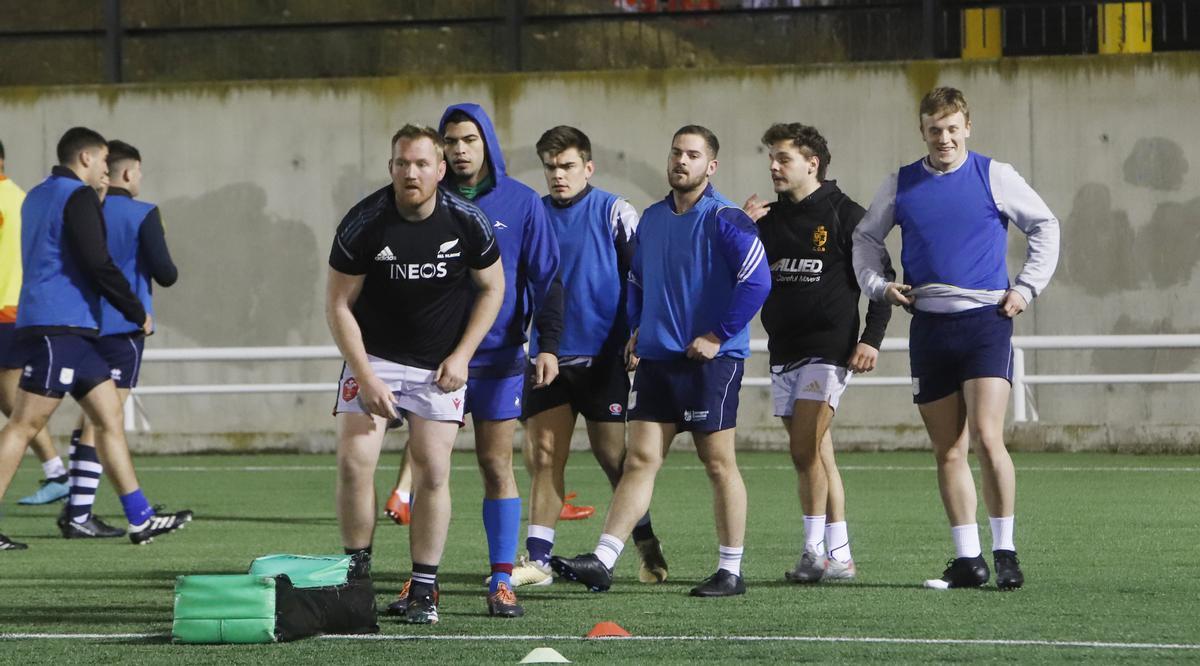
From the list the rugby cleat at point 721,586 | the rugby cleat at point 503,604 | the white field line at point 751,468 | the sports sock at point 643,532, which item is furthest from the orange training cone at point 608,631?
the white field line at point 751,468

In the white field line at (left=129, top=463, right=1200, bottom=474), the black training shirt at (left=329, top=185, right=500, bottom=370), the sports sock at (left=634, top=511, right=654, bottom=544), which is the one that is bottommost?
the white field line at (left=129, top=463, right=1200, bottom=474)

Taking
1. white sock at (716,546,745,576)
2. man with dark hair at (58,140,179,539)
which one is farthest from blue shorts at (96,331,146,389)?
white sock at (716,546,745,576)

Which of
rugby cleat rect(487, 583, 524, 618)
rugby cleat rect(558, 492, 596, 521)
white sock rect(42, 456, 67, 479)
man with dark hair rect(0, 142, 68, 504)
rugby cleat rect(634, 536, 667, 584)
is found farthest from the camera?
white sock rect(42, 456, 67, 479)

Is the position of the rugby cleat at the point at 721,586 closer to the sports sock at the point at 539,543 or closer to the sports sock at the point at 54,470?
the sports sock at the point at 539,543

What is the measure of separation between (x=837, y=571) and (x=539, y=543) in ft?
4.37

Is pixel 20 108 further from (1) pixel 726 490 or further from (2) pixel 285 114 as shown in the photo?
(1) pixel 726 490

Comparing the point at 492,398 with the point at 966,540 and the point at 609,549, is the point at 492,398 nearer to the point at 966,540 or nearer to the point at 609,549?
the point at 609,549

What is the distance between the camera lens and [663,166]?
17828 millimetres

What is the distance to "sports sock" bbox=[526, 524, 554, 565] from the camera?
8.35m

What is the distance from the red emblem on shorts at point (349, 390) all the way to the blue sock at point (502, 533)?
78 centimetres

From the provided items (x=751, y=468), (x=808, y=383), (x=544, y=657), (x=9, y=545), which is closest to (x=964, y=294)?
(x=808, y=383)

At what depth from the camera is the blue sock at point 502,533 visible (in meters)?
7.31

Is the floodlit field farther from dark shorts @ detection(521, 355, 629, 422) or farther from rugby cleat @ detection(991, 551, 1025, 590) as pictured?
dark shorts @ detection(521, 355, 629, 422)

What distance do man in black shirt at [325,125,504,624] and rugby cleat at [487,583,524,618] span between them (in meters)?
0.29
